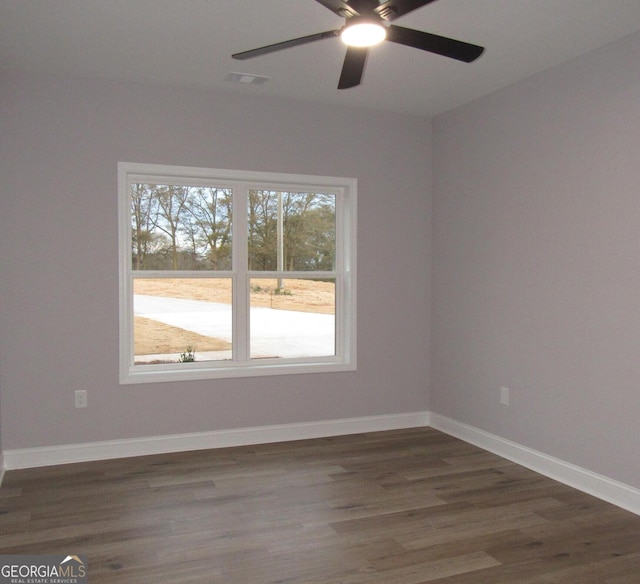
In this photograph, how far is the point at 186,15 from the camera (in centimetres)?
316

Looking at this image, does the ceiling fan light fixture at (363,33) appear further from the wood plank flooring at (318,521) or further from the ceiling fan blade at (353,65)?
the wood plank flooring at (318,521)

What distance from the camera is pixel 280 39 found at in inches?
137

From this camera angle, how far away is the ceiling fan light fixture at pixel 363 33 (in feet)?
8.03

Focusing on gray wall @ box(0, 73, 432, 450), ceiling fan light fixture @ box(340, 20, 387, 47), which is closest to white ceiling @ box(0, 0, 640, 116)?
gray wall @ box(0, 73, 432, 450)

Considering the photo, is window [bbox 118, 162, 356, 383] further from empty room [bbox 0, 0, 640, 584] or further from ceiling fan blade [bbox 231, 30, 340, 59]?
ceiling fan blade [bbox 231, 30, 340, 59]

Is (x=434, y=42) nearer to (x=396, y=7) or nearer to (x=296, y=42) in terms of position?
(x=396, y=7)

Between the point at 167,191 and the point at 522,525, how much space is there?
3219 mm

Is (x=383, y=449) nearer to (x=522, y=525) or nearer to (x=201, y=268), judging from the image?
(x=522, y=525)

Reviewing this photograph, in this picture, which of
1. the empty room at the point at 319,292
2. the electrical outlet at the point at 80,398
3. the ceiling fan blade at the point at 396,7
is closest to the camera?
the ceiling fan blade at the point at 396,7

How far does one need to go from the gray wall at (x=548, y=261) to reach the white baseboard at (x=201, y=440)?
551 mm

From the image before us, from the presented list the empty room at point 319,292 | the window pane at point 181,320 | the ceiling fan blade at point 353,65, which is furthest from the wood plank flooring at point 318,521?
the ceiling fan blade at point 353,65

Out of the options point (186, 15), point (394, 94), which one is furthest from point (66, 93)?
point (394, 94)

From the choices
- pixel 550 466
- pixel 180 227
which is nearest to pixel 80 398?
pixel 180 227

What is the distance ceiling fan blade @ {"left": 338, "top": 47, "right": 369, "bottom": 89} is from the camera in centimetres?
279
